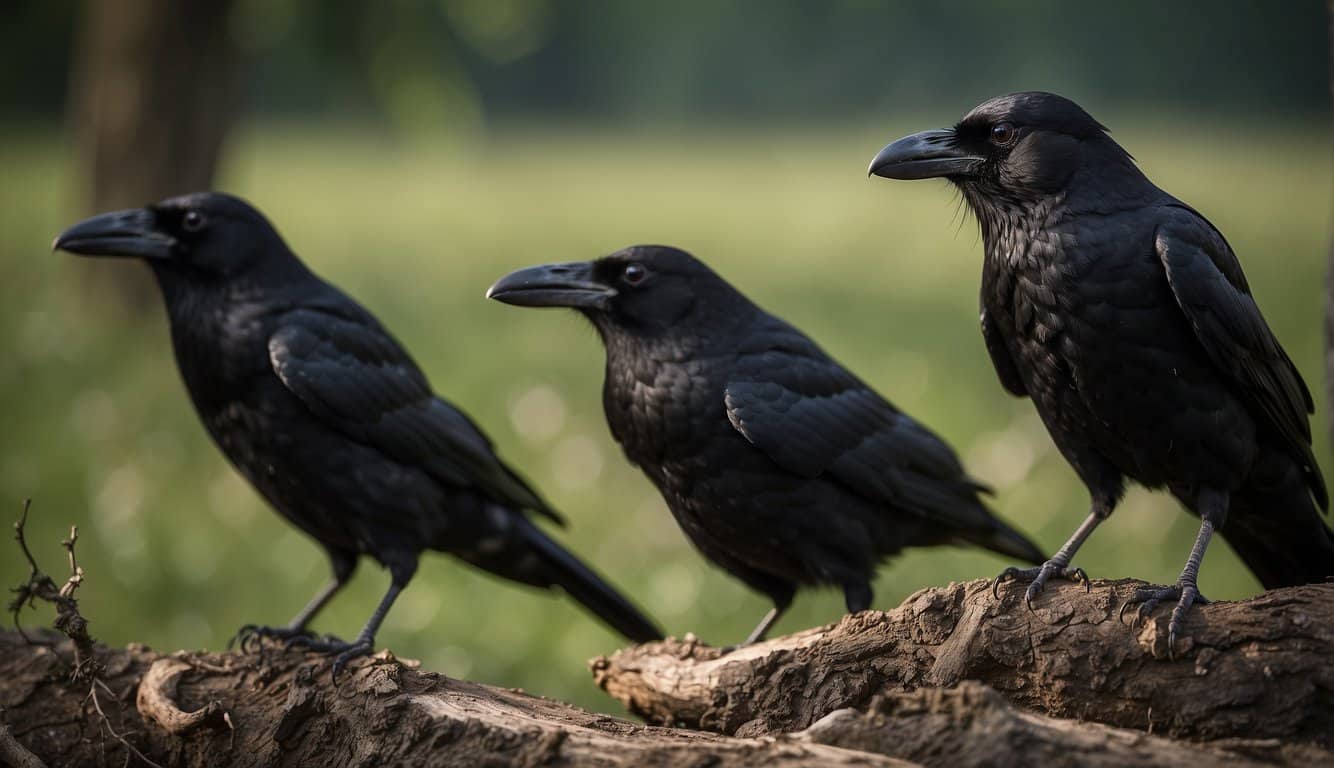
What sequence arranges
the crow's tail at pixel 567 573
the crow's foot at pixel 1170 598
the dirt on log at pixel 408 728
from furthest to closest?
the crow's tail at pixel 567 573, the crow's foot at pixel 1170 598, the dirt on log at pixel 408 728

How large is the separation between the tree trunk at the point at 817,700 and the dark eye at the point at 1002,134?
1.23 meters

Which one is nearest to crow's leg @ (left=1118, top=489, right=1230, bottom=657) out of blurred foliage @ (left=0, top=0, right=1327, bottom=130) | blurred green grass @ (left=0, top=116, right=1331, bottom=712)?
blurred green grass @ (left=0, top=116, right=1331, bottom=712)

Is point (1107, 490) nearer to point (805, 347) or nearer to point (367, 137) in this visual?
point (805, 347)

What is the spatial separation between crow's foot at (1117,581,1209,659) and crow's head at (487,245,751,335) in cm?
167

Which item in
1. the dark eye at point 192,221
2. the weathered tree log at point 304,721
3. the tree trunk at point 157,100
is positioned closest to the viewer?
the weathered tree log at point 304,721

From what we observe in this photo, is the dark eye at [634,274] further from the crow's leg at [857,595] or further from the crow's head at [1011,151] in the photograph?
the crow's leg at [857,595]

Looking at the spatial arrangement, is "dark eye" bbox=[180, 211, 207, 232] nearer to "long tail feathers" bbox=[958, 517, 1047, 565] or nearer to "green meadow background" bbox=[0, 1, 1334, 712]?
"green meadow background" bbox=[0, 1, 1334, 712]

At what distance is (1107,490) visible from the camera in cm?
363

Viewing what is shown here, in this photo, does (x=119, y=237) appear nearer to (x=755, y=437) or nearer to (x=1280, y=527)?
(x=755, y=437)

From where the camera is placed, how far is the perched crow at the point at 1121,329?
3.31 m

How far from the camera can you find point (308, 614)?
14.9 feet

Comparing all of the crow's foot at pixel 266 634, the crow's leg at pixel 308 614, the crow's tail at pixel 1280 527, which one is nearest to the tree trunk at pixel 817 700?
the crow's foot at pixel 266 634

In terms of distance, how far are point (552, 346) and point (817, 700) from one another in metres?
6.75

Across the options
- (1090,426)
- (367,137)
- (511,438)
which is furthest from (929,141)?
(367,137)
